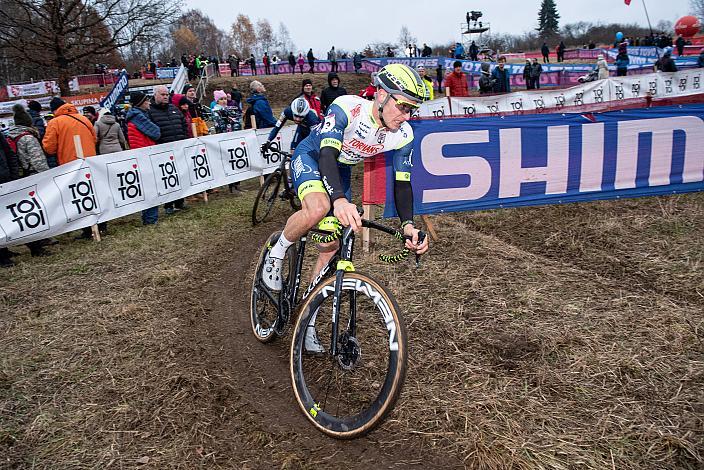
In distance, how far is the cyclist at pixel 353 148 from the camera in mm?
3305

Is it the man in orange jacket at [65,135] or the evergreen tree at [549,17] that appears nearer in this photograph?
the man in orange jacket at [65,135]

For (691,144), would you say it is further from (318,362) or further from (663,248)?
(318,362)

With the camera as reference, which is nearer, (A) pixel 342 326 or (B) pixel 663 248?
(A) pixel 342 326

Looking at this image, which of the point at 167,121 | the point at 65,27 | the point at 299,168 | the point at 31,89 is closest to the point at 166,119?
the point at 167,121

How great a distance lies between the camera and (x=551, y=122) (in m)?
7.55

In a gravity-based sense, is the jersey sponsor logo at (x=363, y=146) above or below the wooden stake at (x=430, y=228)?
above

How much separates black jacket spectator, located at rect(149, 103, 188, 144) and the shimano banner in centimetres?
586

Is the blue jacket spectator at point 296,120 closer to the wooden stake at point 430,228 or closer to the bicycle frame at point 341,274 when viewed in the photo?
the wooden stake at point 430,228

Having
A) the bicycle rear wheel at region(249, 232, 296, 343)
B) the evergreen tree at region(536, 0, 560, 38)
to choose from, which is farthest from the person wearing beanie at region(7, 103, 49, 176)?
the evergreen tree at region(536, 0, 560, 38)

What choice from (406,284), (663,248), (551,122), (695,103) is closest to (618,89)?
(695,103)

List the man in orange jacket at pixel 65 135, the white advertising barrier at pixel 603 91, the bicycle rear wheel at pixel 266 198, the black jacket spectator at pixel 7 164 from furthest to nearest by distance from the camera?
the white advertising barrier at pixel 603 91 → the bicycle rear wheel at pixel 266 198 → the man in orange jacket at pixel 65 135 → the black jacket spectator at pixel 7 164

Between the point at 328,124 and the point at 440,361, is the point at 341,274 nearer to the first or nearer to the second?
the point at 328,124

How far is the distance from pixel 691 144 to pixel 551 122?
2651 millimetres

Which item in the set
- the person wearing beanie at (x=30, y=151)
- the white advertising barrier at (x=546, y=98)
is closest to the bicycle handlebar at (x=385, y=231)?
the person wearing beanie at (x=30, y=151)
